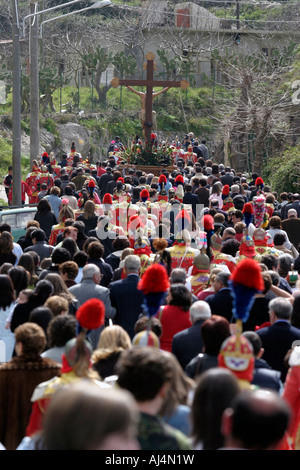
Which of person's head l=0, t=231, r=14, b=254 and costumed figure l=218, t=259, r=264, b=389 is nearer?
costumed figure l=218, t=259, r=264, b=389

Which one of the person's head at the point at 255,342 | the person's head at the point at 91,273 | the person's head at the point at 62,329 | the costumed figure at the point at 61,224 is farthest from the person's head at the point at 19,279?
the costumed figure at the point at 61,224

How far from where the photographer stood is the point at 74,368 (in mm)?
5039

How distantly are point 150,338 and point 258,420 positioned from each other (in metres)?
2.25

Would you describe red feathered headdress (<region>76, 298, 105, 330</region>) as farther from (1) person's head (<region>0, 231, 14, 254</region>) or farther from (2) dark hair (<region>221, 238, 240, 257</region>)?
(2) dark hair (<region>221, 238, 240, 257</region>)

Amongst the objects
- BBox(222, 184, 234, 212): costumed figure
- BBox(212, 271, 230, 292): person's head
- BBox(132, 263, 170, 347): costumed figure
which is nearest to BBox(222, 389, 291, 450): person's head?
BBox(132, 263, 170, 347): costumed figure

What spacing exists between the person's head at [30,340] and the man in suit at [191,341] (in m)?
1.34

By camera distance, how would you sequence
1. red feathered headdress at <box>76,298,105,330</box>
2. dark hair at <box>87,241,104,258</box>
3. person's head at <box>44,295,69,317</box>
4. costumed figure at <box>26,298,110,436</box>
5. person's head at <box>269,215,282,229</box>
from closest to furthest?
costumed figure at <box>26,298,110,436</box>
red feathered headdress at <box>76,298,105,330</box>
person's head at <box>44,295,69,317</box>
dark hair at <box>87,241,104,258</box>
person's head at <box>269,215,282,229</box>

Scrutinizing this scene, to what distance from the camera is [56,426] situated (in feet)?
9.29

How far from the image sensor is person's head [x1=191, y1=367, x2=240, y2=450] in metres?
3.84

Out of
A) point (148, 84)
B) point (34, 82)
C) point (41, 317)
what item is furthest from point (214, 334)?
point (148, 84)

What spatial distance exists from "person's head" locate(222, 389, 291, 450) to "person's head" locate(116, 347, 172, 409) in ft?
2.13

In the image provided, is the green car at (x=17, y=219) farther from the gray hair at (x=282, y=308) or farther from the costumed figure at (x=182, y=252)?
the gray hair at (x=282, y=308)

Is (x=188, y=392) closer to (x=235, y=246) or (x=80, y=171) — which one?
(x=235, y=246)

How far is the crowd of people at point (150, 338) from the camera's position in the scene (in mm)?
3127
